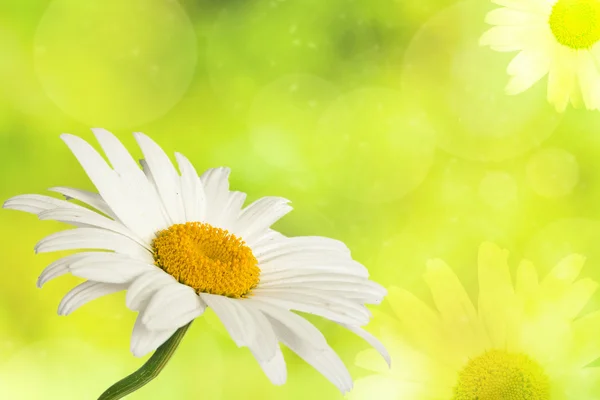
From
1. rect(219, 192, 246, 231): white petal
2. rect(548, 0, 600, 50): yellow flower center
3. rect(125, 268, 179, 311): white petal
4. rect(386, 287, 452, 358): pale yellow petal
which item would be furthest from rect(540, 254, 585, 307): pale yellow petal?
rect(125, 268, 179, 311): white petal

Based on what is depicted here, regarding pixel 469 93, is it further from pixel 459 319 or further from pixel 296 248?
pixel 296 248

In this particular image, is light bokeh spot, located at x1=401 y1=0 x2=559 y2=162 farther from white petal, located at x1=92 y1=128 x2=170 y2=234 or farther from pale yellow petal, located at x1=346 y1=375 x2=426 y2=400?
white petal, located at x1=92 y1=128 x2=170 y2=234

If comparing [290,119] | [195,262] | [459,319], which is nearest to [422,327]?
[459,319]

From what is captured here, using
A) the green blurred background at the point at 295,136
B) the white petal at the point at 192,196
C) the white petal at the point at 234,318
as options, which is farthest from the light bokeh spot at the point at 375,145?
the white petal at the point at 234,318

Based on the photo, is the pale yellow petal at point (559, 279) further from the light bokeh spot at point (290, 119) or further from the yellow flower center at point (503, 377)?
the light bokeh spot at point (290, 119)

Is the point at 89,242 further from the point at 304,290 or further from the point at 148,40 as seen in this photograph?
the point at 148,40

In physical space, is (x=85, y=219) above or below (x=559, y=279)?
below
